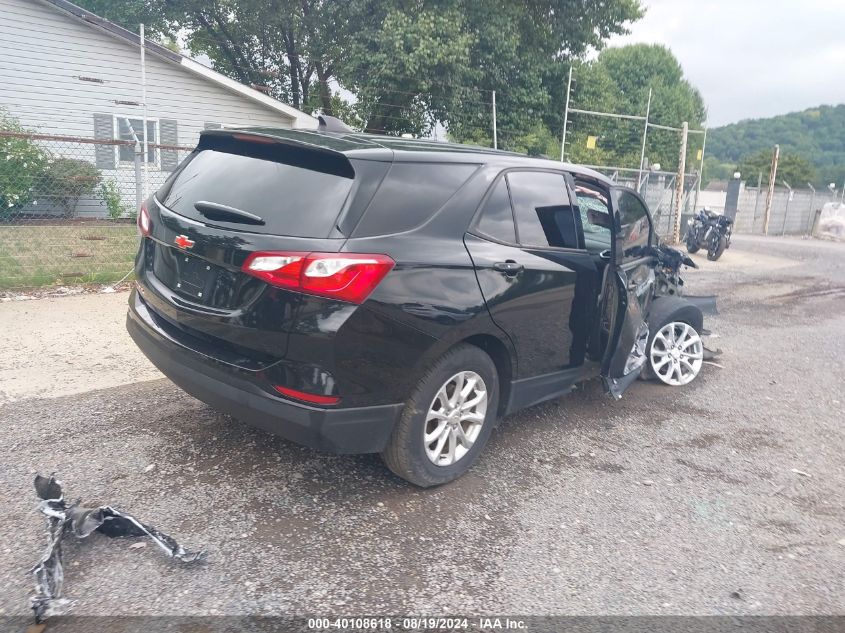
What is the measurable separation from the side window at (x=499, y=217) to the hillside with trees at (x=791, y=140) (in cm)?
7138

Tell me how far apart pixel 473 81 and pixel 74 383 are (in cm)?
1490

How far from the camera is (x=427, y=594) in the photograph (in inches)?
110

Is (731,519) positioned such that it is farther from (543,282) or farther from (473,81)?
(473,81)

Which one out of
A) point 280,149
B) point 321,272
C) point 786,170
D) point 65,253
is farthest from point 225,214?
point 786,170

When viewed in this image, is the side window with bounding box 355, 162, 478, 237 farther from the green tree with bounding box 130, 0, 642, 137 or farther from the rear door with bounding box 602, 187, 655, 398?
the green tree with bounding box 130, 0, 642, 137

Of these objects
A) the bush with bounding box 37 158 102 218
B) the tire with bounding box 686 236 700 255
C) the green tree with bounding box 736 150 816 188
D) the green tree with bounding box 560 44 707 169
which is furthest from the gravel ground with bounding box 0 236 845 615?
the green tree with bounding box 736 150 816 188

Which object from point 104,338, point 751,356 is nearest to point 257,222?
point 104,338

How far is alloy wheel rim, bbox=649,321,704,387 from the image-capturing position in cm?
570

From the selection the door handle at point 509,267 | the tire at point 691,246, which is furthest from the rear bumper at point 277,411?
the tire at point 691,246

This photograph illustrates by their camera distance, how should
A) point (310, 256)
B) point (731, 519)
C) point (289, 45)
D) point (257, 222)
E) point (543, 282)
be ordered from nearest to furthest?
point (310, 256), point (257, 222), point (731, 519), point (543, 282), point (289, 45)

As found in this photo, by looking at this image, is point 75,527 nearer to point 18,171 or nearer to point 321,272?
point 321,272

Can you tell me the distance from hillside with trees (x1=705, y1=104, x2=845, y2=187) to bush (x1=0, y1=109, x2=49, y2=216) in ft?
226

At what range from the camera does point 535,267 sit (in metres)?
3.96

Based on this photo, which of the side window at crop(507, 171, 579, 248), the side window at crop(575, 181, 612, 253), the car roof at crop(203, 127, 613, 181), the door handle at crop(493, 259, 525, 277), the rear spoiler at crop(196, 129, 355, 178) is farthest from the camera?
the side window at crop(575, 181, 612, 253)
